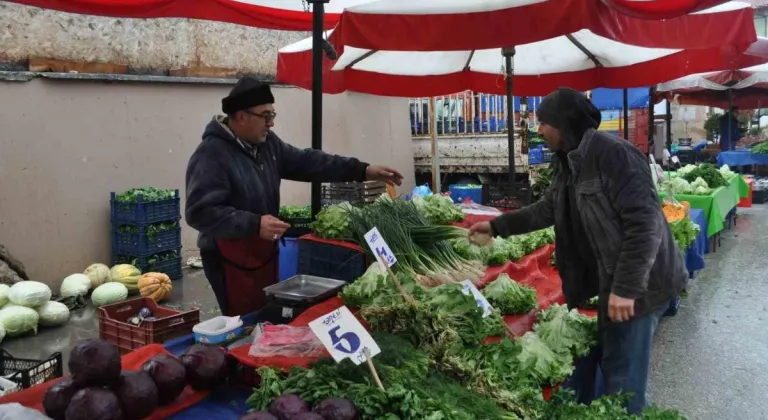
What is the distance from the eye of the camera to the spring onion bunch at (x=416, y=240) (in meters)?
3.68

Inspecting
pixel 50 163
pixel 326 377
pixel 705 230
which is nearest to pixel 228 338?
pixel 326 377

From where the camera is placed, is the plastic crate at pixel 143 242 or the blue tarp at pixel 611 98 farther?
the blue tarp at pixel 611 98

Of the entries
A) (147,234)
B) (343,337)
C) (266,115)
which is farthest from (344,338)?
(147,234)

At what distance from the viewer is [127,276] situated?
708 centimetres

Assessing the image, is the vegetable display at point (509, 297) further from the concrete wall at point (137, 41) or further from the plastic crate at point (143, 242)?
the concrete wall at point (137, 41)

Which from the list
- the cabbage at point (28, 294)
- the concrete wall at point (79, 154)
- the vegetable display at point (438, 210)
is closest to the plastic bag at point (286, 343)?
the vegetable display at point (438, 210)

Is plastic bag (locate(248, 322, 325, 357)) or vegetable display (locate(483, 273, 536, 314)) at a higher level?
plastic bag (locate(248, 322, 325, 357))

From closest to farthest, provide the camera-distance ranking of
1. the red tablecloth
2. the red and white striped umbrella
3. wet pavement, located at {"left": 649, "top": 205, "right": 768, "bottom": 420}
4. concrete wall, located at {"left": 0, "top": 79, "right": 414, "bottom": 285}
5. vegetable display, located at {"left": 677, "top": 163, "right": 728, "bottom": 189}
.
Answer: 1. the red tablecloth
2. wet pavement, located at {"left": 649, "top": 205, "right": 768, "bottom": 420}
3. concrete wall, located at {"left": 0, "top": 79, "right": 414, "bottom": 285}
4. vegetable display, located at {"left": 677, "top": 163, "right": 728, "bottom": 189}
5. the red and white striped umbrella

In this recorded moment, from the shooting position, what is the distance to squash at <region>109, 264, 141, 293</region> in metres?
7.06

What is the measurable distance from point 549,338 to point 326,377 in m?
1.51

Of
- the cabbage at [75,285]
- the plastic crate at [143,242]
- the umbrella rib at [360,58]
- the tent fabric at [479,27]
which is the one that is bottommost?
the cabbage at [75,285]

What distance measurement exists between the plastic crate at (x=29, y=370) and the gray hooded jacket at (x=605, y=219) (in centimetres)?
285

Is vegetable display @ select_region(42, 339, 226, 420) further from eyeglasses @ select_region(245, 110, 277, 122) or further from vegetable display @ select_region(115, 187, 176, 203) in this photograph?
vegetable display @ select_region(115, 187, 176, 203)

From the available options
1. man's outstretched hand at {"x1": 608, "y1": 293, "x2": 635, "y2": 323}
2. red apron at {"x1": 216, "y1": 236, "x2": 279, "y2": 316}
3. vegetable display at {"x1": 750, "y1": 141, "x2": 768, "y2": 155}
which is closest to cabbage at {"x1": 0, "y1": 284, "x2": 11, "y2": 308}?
red apron at {"x1": 216, "y1": 236, "x2": 279, "y2": 316}
